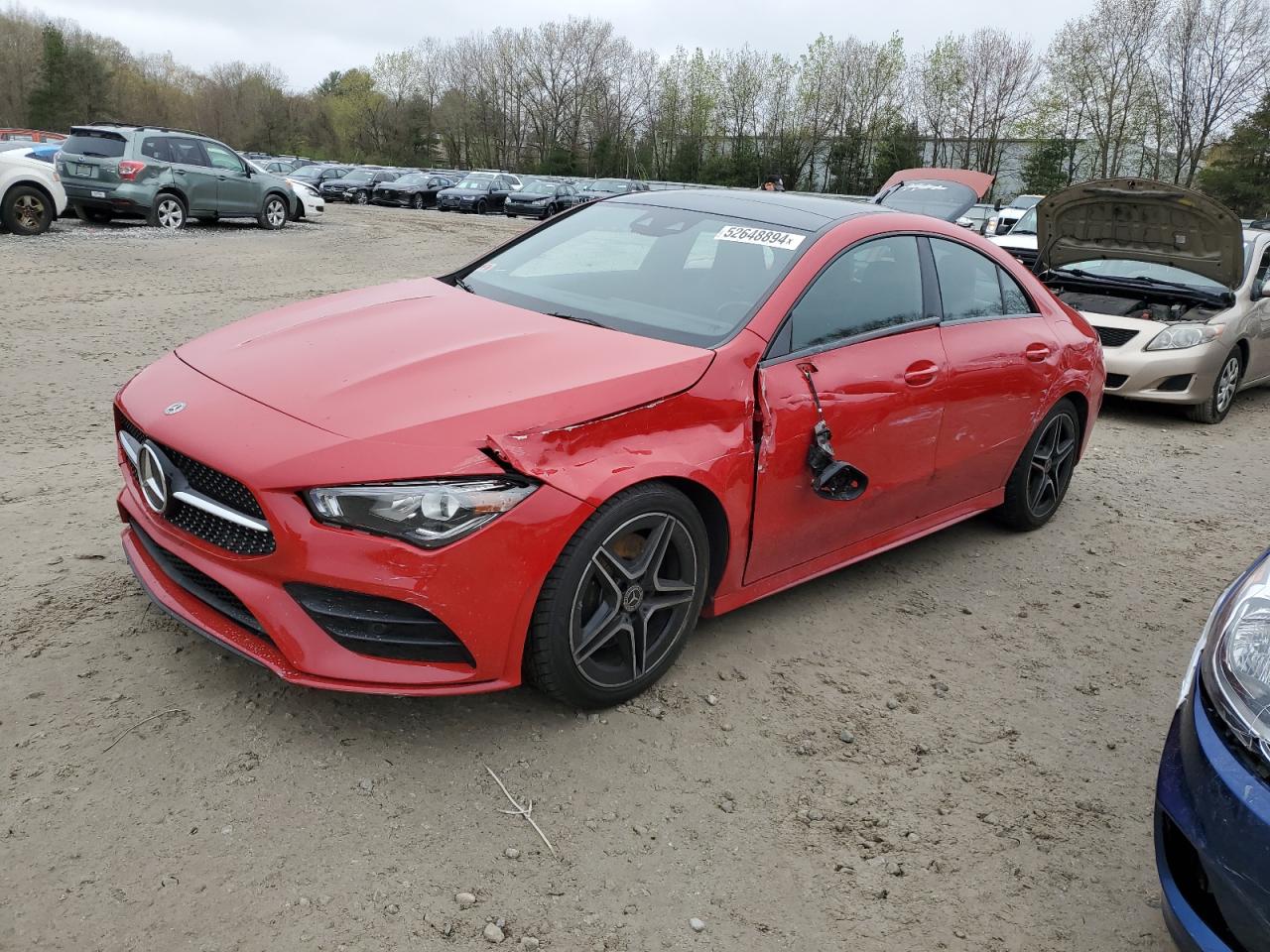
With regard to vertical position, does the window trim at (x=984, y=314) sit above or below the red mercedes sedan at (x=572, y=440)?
above

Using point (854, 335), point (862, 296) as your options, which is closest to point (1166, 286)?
point (862, 296)

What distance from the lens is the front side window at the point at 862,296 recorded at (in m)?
3.54

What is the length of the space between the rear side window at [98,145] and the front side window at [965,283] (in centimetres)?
1485

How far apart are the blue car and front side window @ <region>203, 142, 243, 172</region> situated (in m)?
17.4

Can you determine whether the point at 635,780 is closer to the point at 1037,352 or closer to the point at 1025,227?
the point at 1037,352

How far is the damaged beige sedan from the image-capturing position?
7.55 meters

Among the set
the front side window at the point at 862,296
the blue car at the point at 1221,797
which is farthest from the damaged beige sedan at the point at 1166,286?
the blue car at the point at 1221,797

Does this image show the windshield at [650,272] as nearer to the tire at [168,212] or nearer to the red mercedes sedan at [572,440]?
the red mercedes sedan at [572,440]

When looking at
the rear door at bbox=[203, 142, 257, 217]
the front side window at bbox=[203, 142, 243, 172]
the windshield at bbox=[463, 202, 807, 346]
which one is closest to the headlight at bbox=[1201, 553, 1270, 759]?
the windshield at bbox=[463, 202, 807, 346]

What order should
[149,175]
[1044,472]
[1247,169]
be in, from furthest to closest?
1. [1247,169]
2. [149,175]
3. [1044,472]

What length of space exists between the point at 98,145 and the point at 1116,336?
14.9 m

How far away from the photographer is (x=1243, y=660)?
83.5 inches

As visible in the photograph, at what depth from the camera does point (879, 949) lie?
90.9 inches

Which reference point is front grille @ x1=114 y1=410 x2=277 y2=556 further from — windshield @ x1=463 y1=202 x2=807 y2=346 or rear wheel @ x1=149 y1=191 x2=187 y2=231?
rear wheel @ x1=149 y1=191 x2=187 y2=231
